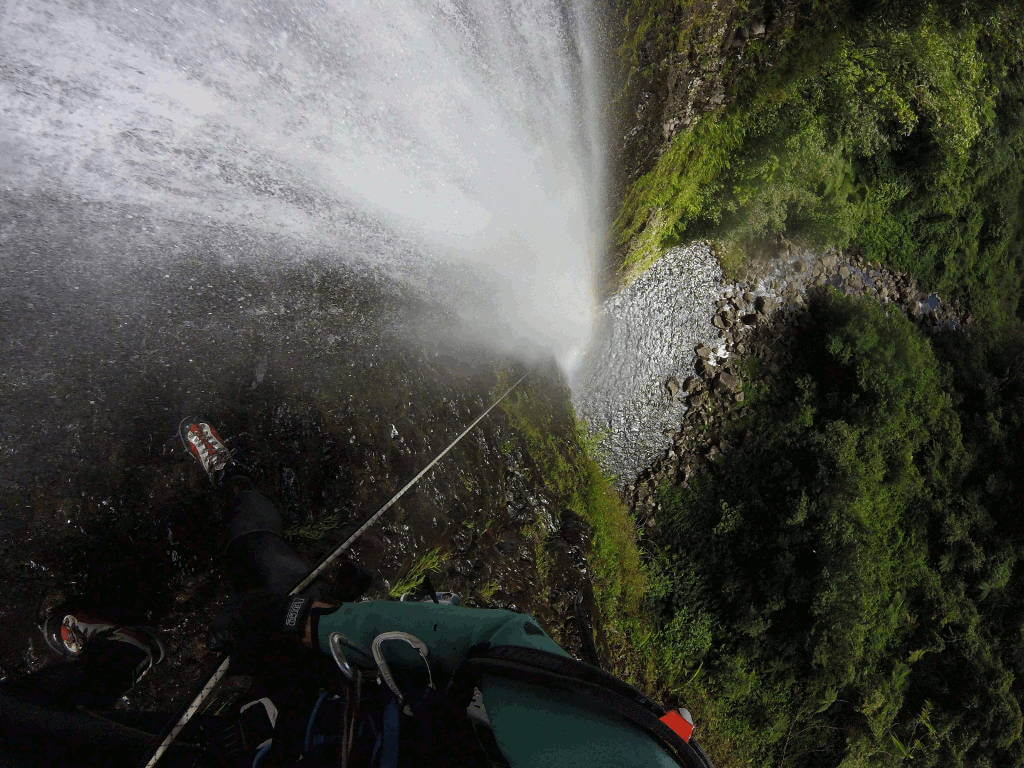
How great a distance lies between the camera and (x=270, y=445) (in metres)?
3.00

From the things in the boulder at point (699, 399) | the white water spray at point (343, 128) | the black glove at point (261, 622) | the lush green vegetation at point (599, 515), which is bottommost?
the lush green vegetation at point (599, 515)

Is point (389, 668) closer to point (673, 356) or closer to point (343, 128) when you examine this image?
point (343, 128)

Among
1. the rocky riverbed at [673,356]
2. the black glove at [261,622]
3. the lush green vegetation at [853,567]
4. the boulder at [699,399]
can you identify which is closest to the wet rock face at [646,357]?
the rocky riverbed at [673,356]

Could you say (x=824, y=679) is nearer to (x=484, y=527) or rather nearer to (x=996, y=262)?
(x=484, y=527)

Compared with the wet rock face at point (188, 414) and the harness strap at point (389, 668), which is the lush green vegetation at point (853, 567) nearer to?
the wet rock face at point (188, 414)

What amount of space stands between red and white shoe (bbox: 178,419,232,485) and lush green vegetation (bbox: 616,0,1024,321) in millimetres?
4303

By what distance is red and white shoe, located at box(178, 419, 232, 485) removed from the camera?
2639mm

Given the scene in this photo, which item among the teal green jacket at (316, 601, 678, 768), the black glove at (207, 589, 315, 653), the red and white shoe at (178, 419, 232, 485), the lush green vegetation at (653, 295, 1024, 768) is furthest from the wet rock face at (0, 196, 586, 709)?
the lush green vegetation at (653, 295, 1024, 768)

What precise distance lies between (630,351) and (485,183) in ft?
8.75

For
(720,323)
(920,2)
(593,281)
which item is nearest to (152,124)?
(593,281)

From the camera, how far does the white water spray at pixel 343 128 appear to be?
2420mm

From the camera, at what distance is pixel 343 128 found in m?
3.45

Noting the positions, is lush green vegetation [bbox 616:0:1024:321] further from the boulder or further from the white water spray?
the boulder

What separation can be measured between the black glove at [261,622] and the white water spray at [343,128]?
70.3 inches
